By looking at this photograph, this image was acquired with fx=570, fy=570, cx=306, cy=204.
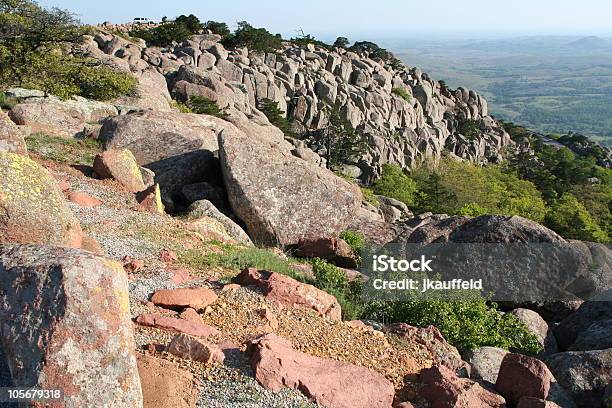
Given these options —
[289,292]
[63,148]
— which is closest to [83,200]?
[63,148]

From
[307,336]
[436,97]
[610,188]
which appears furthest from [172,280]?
[436,97]

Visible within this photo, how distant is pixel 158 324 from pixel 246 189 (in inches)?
403

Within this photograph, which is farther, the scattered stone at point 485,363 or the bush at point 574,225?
the bush at point 574,225

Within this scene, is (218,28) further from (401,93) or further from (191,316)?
(191,316)

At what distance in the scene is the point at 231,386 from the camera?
24.0 ft

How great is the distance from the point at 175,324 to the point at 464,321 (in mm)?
6277

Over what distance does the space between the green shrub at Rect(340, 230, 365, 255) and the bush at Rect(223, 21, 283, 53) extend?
57.5 metres

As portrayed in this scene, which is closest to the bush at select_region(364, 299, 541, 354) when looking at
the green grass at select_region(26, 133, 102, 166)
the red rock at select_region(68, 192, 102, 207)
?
the red rock at select_region(68, 192, 102, 207)

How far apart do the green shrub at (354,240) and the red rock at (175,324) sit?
10.1 metres

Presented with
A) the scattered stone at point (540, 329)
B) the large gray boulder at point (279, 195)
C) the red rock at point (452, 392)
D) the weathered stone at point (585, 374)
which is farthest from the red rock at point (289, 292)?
the large gray boulder at point (279, 195)

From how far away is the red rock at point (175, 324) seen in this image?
27.7 feet

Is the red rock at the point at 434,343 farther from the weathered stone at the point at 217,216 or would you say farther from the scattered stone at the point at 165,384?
the weathered stone at the point at 217,216

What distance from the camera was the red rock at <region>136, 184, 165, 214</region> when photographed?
15.5 m

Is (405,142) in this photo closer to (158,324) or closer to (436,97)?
(436,97)
